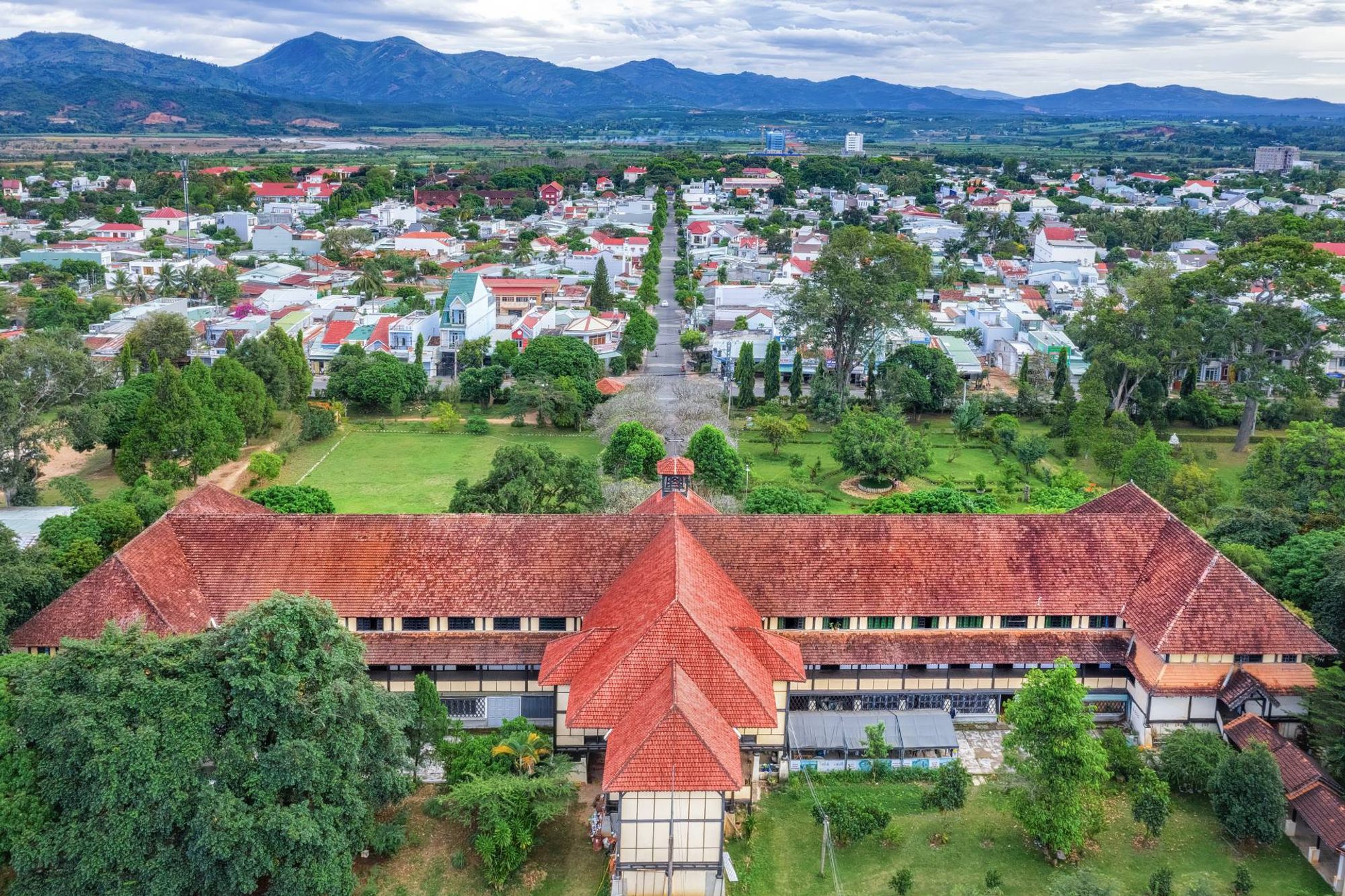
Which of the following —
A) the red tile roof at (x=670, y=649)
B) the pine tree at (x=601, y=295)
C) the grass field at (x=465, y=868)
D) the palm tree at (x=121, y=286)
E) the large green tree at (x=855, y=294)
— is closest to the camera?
the grass field at (x=465, y=868)

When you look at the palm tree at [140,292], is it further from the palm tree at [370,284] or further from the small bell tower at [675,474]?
the small bell tower at [675,474]

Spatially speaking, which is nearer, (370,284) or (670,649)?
(670,649)

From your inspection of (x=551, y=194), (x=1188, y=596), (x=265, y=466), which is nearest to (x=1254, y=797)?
(x=1188, y=596)

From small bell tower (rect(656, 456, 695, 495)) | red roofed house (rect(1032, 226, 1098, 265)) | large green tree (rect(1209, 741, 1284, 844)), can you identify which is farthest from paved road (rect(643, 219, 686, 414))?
large green tree (rect(1209, 741, 1284, 844))

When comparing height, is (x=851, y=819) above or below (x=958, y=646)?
below

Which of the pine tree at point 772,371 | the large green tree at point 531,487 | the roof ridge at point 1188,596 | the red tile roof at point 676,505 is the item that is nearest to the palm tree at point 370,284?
the pine tree at point 772,371

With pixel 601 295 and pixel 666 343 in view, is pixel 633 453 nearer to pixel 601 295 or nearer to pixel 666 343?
pixel 666 343
